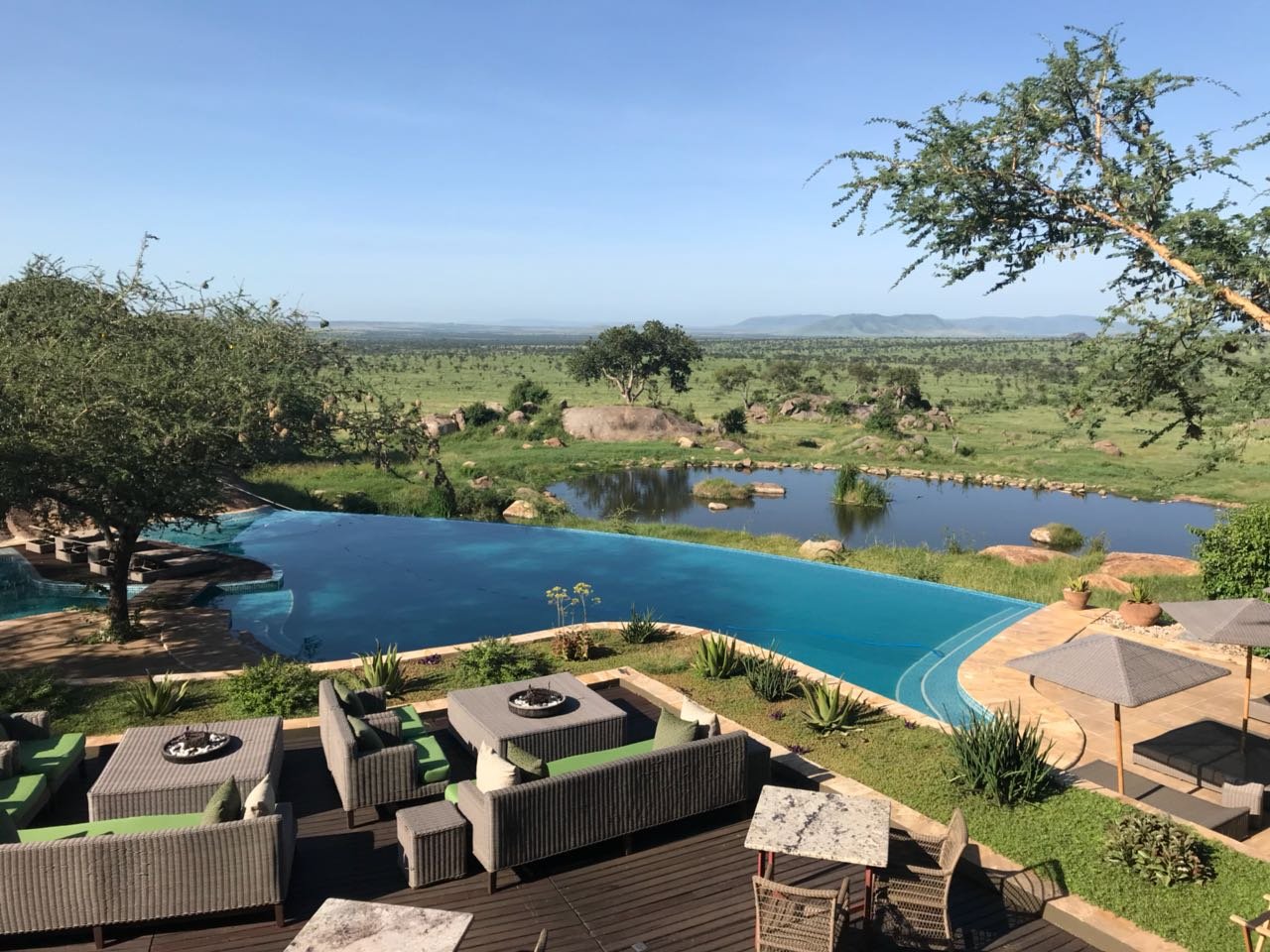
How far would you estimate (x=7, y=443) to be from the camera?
11.2 metres

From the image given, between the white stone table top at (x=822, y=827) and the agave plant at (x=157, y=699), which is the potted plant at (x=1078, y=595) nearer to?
the white stone table top at (x=822, y=827)

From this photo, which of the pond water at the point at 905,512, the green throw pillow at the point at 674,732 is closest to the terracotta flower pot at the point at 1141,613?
the green throw pillow at the point at 674,732

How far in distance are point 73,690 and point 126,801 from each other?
5.22 meters

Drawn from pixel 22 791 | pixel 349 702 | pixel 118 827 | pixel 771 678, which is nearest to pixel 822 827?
pixel 349 702

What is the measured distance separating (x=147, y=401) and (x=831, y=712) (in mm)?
10312

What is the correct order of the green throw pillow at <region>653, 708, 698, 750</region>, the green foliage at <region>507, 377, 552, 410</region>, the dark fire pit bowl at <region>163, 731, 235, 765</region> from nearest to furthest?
the dark fire pit bowl at <region>163, 731, 235, 765</region>, the green throw pillow at <region>653, 708, 698, 750</region>, the green foliage at <region>507, 377, 552, 410</region>

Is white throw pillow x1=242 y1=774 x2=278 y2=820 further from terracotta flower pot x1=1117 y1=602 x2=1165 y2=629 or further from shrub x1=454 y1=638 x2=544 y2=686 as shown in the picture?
terracotta flower pot x1=1117 y1=602 x2=1165 y2=629

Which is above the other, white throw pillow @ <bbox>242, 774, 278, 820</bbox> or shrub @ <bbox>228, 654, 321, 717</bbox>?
white throw pillow @ <bbox>242, 774, 278, 820</bbox>

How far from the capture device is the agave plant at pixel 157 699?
1006 centimetres

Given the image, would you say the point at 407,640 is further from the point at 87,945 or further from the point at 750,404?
the point at 750,404

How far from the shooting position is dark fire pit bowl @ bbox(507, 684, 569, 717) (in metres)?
8.54

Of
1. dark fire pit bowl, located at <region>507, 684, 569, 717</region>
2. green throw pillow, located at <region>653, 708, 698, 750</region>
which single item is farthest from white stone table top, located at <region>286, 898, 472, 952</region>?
dark fire pit bowl, located at <region>507, 684, 569, 717</region>

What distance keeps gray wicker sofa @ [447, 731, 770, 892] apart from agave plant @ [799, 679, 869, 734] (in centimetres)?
224

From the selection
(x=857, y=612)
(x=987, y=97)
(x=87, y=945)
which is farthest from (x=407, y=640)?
(x=987, y=97)
